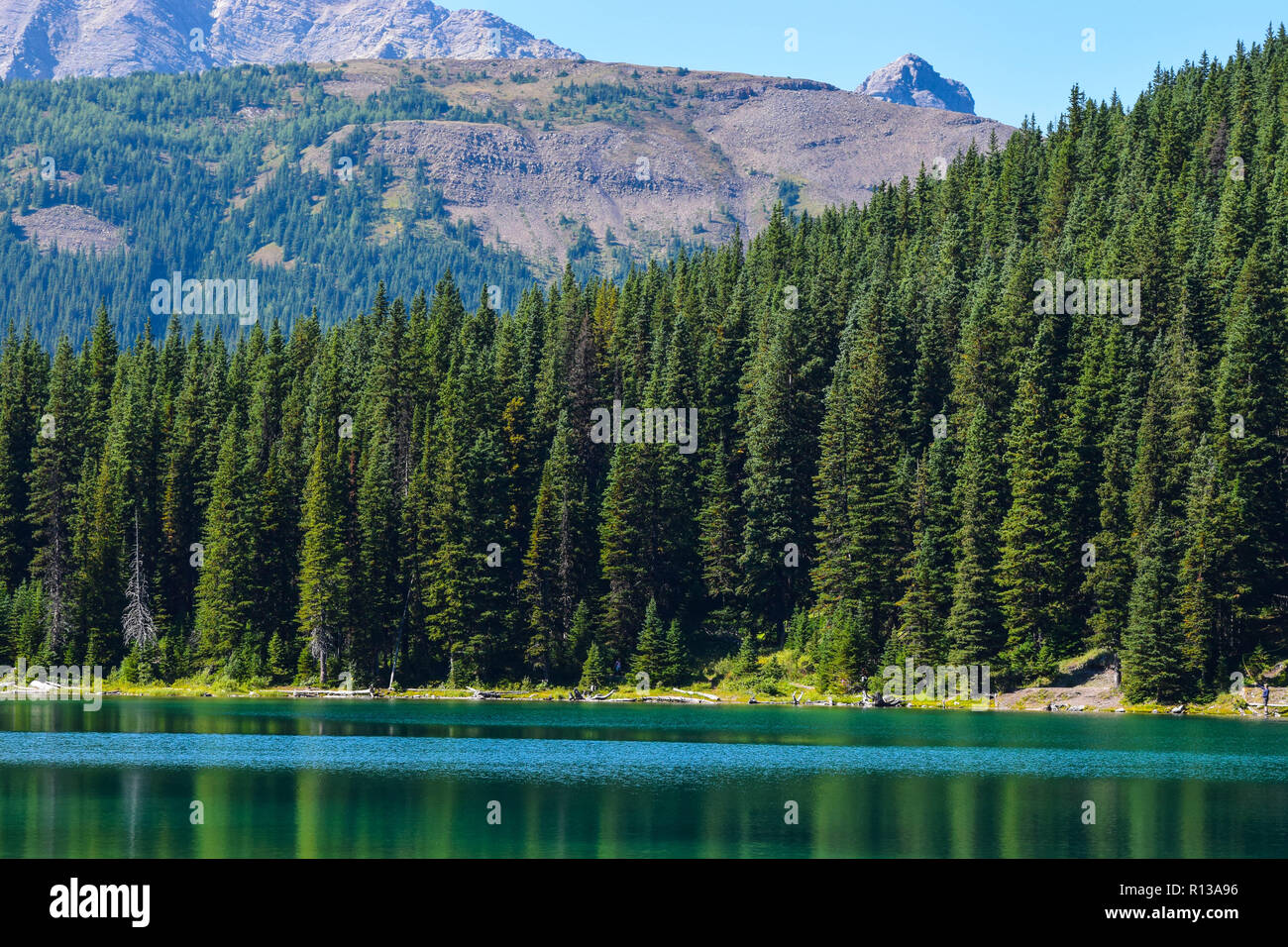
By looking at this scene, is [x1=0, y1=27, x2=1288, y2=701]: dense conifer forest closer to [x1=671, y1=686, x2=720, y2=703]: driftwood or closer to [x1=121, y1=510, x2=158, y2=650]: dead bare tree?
[x1=121, y1=510, x2=158, y2=650]: dead bare tree

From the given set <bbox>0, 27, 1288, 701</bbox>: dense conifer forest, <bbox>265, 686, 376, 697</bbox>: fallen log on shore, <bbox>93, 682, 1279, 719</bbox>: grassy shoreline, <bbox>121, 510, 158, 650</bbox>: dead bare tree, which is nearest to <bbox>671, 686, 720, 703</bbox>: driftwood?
<bbox>93, 682, 1279, 719</bbox>: grassy shoreline

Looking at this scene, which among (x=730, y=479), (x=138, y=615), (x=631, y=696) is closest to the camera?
(x=631, y=696)

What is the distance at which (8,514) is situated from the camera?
123 meters

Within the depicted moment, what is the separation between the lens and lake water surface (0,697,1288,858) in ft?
139

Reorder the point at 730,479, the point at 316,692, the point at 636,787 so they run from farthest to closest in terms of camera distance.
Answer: the point at 730,479 → the point at 316,692 → the point at 636,787

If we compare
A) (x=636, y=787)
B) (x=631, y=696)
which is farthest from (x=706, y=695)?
(x=636, y=787)

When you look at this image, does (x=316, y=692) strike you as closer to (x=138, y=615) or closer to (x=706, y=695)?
(x=138, y=615)

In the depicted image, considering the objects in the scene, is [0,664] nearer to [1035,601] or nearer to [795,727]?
[795,727]

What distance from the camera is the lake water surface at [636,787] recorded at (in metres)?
42.3

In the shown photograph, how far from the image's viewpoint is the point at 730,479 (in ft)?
389

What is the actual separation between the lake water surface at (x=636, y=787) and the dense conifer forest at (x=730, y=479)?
653 inches

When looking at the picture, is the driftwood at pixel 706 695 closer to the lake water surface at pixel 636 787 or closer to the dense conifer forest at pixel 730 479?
the dense conifer forest at pixel 730 479

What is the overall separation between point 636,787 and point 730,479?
66.1m
